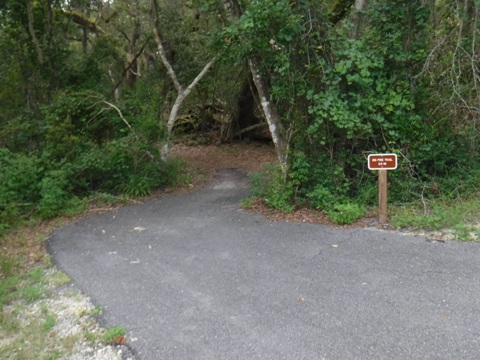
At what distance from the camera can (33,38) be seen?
35.5 feet

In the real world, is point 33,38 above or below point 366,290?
above

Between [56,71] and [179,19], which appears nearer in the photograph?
[56,71]

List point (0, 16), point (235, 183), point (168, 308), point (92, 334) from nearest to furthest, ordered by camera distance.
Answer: point (92, 334) → point (168, 308) → point (0, 16) → point (235, 183)

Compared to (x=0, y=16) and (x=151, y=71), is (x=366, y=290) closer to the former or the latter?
(x=0, y=16)

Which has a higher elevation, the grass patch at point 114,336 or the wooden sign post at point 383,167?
the wooden sign post at point 383,167

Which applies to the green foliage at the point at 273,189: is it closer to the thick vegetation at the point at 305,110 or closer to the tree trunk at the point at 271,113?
the thick vegetation at the point at 305,110

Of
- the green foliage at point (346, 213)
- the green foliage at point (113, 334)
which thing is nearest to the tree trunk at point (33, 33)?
the green foliage at point (346, 213)

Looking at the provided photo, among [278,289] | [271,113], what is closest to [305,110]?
[271,113]

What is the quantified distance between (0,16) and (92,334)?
9881 mm

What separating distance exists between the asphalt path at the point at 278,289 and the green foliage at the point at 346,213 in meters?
0.30

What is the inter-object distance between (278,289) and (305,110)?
412cm

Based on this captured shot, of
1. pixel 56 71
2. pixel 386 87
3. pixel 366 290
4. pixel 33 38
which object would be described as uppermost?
pixel 33 38

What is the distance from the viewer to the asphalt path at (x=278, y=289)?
3.52 metres

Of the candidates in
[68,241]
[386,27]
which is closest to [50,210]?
[68,241]
